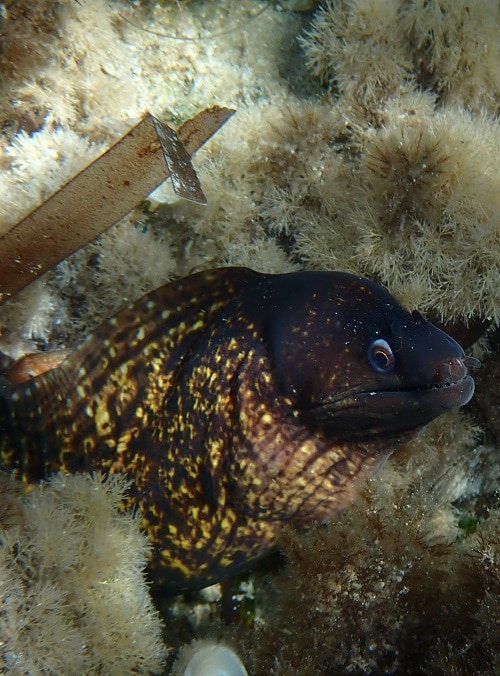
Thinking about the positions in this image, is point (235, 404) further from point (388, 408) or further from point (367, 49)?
point (367, 49)

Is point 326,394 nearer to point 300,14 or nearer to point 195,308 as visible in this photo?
point 195,308

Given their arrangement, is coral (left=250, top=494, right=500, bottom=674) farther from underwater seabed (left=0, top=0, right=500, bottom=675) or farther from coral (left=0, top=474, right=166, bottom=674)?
coral (left=0, top=474, right=166, bottom=674)

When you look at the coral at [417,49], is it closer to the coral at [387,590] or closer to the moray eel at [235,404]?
the moray eel at [235,404]

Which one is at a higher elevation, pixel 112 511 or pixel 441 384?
pixel 441 384

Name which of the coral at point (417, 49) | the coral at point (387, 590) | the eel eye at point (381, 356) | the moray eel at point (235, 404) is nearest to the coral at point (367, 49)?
the coral at point (417, 49)

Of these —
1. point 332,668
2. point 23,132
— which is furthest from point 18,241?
point 332,668

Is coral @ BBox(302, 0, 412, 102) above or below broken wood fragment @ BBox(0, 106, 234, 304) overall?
above

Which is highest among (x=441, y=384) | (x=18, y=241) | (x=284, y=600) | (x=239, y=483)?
(x=441, y=384)

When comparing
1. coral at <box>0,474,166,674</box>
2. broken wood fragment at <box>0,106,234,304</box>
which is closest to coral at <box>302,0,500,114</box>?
broken wood fragment at <box>0,106,234,304</box>
